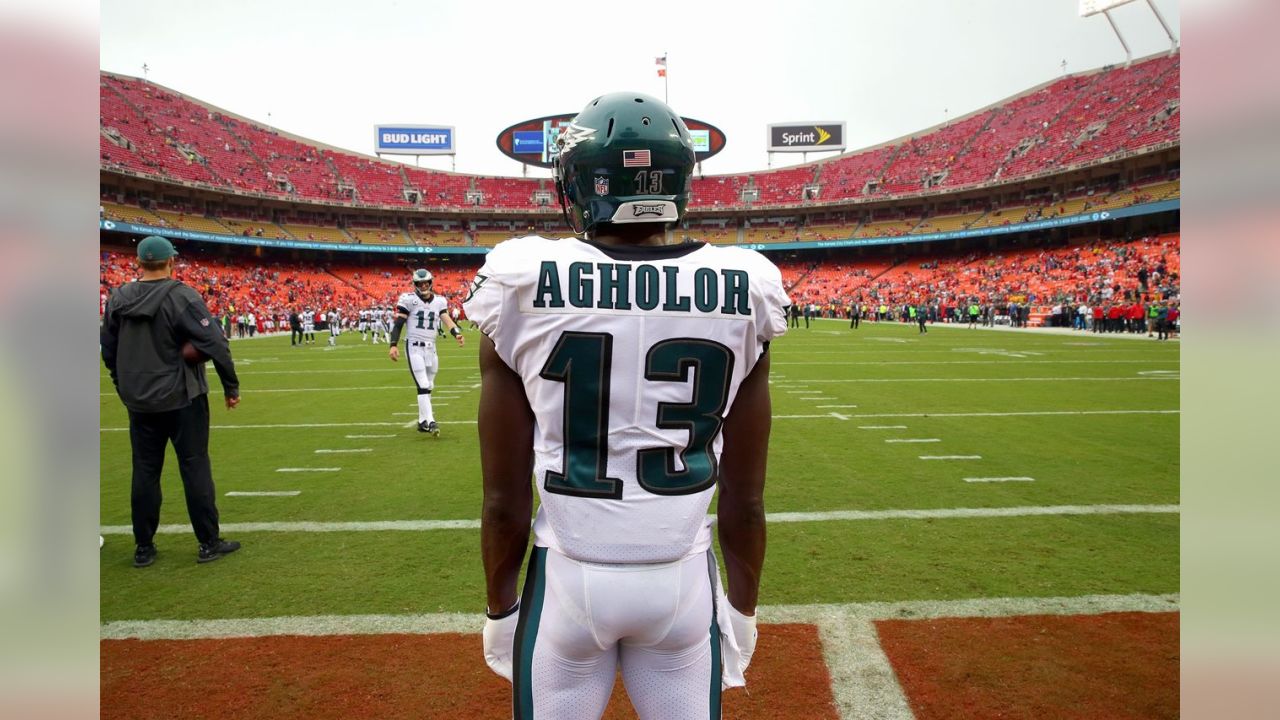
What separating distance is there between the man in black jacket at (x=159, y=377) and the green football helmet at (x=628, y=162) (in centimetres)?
343

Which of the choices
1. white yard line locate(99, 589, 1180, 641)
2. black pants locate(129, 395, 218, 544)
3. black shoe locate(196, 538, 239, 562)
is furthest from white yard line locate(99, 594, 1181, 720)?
black pants locate(129, 395, 218, 544)

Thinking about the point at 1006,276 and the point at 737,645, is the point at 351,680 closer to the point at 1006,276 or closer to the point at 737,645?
the point at 737,645

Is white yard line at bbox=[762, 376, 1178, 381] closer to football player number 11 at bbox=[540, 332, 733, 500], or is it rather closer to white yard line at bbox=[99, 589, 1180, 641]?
white yard line at bbox=[99, 589, 1180, 641]

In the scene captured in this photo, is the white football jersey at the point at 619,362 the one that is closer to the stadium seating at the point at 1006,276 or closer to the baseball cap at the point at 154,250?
the baseball cap at the point at 154,250

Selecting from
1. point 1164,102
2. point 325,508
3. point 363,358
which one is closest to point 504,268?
point 325,508

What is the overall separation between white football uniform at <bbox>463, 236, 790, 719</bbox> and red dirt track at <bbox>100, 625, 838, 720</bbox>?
1.36 meters

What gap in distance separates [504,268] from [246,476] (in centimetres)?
626

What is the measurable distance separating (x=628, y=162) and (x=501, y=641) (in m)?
1.21

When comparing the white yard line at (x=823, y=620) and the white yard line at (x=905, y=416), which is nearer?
the white yard line at (x=823, y=620)

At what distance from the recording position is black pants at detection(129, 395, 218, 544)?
4500 millimetres

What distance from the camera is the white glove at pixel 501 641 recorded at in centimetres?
182

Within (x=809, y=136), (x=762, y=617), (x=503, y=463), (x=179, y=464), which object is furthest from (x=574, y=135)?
(x=809, y=136)

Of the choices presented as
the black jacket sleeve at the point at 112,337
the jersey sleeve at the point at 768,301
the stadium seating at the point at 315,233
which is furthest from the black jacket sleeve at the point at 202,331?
the stadium seating at the point at 315,233
